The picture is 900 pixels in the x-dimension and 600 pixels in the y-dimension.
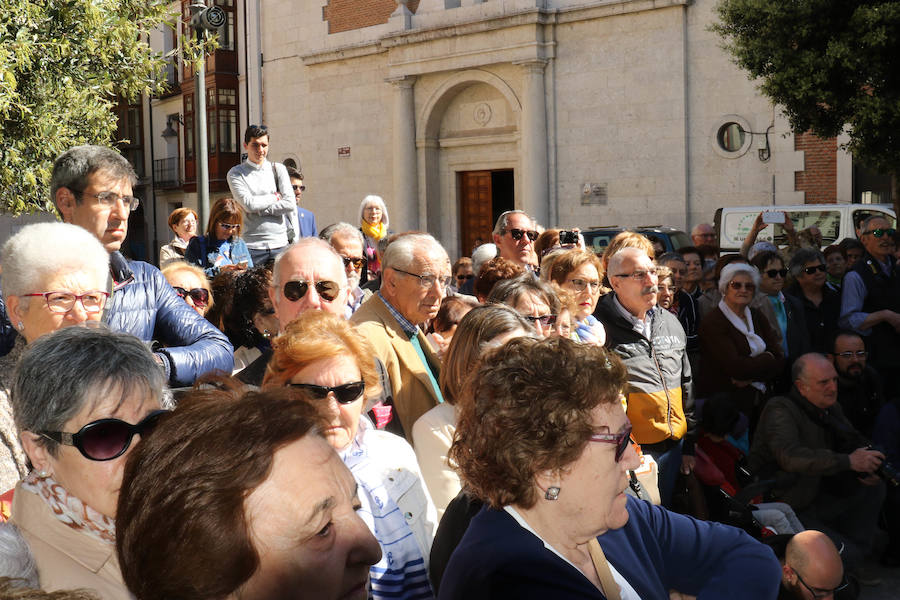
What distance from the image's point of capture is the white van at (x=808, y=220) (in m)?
14.0

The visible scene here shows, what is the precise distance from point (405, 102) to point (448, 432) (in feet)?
62.7

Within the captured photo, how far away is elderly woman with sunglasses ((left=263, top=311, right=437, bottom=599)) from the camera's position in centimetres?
283

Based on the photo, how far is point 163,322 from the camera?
12.0 ft

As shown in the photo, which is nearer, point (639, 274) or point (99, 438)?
point (99, 438)

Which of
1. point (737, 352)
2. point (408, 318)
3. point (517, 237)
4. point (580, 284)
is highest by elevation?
point (517, 237)

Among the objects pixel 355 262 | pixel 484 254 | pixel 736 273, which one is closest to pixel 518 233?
pixel 484 254

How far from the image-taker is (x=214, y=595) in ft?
4.73

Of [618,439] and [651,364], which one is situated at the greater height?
[618,439]

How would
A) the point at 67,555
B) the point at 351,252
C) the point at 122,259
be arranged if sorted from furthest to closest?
1. the point at 351,252
2. the point at 122,259
3. the point at 67,555

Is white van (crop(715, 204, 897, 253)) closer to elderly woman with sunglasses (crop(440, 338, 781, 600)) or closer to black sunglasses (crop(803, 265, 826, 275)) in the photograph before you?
black sunglasses (crop(803, 265, 826, 275))

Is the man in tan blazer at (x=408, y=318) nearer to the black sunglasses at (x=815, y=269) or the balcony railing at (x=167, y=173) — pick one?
the black sunglasses at (x=815, y=269)

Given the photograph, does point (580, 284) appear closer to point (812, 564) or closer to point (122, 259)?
point (812, 564)

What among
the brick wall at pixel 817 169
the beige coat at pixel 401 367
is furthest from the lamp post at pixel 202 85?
the brick wall at pixel 817 169

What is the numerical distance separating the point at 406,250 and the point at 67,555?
287 centimetres
